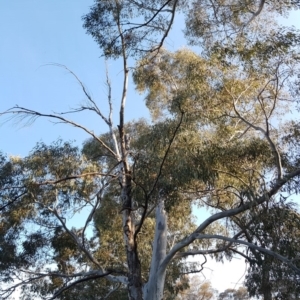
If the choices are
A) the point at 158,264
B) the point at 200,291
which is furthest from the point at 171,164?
the point at 200,291

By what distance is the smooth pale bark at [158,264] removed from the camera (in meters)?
5.97

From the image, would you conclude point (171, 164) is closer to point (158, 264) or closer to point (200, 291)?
point (158, 264)

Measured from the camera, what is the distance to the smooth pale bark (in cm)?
597

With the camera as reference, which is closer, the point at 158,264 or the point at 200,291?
the point at 158,264

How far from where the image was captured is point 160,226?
6.99m

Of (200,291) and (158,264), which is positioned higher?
(200,291)

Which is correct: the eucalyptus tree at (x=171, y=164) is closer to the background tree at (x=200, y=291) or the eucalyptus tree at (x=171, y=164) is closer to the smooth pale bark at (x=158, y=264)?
the smooth pale bark at (x=158, y=264)

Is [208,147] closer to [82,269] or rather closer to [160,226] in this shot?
[160,226]

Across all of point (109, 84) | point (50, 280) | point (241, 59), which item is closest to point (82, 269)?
point (50, 280)

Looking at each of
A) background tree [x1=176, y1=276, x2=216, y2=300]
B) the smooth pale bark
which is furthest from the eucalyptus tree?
background tree [x1=176, y1=276, x2=216, y2=300]

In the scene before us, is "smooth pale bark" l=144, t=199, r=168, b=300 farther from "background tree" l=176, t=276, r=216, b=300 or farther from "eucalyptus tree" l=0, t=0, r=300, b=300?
"background tree" l=176, t=276, r=216, b=300

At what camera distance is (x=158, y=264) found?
6305 millimetres

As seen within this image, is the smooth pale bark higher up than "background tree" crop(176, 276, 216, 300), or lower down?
lower down

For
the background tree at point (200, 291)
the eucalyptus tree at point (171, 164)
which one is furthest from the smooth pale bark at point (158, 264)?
the background tree at point (200, 291)
